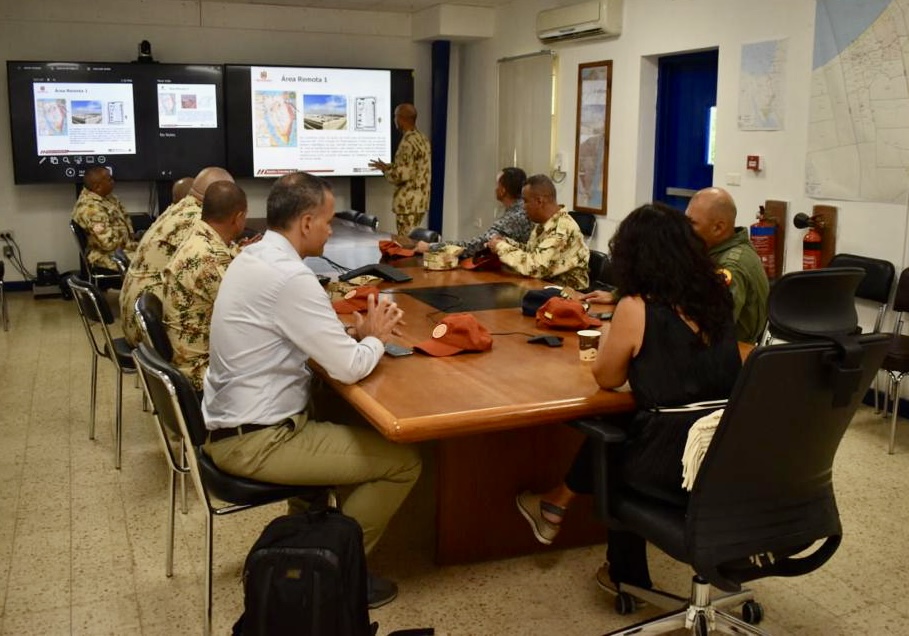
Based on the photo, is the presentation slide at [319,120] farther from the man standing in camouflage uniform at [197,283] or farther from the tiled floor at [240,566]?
the man standing in camouflage uniform at [197,283]

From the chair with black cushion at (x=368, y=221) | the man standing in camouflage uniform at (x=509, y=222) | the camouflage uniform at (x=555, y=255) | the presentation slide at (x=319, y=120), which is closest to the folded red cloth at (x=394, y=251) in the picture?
the man standing in camouflage uniform at (x=509, y=222)

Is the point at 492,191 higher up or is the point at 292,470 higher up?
the point at 492,191

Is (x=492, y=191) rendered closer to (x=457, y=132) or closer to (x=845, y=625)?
(x=457, y=132)

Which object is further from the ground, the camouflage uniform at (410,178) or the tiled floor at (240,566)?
the camouflage uniform at (410,178)

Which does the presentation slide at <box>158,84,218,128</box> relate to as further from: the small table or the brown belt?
the brown belt

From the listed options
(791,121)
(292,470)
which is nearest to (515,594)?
(292,470)

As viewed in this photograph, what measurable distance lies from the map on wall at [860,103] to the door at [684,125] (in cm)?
121

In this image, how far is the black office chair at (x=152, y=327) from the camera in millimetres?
3096

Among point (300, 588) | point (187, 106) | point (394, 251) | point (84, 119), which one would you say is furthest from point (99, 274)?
point (300, 588)

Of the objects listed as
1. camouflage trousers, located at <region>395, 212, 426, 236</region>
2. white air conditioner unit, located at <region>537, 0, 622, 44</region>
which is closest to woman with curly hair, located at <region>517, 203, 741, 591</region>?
white air conditioner unit, located at <region>537, 0, 622, 44</region>

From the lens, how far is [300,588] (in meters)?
2.17

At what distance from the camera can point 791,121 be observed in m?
Answer: 5.30

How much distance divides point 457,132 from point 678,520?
790cm

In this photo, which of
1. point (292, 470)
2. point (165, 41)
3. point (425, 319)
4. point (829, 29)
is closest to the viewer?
point (292, 470)
